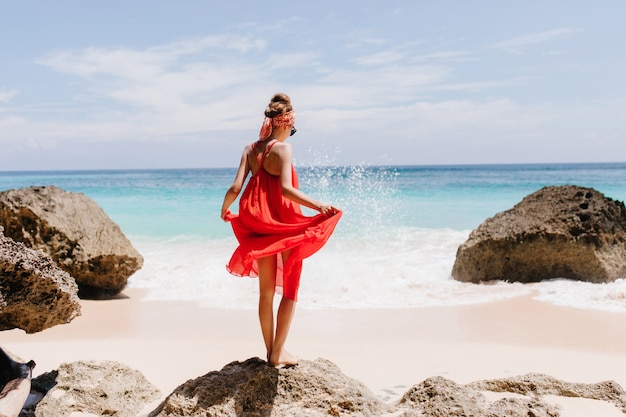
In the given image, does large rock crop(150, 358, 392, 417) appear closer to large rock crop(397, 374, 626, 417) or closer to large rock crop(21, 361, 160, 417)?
large rock crop(397, 374, 626, 417)

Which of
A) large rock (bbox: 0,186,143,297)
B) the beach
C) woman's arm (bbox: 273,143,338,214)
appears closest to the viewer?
woman's arm (bbox: 273,143,338,214)

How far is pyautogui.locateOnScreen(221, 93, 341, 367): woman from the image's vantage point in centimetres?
374

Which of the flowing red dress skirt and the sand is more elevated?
the flowing red dress skirt

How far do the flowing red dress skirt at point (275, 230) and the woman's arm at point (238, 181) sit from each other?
0.07m

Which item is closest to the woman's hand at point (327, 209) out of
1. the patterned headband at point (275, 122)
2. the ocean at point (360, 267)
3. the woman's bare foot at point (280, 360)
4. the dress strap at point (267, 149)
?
the dress strap at point (267, 149)

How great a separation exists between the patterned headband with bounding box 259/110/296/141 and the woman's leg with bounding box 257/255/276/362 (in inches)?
33.3

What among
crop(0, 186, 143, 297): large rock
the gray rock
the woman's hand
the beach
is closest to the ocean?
the beach

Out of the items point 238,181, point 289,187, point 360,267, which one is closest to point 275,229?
point 289,187

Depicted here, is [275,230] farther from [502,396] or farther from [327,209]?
[502,396]

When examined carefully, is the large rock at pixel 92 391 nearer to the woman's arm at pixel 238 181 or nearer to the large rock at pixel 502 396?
the woman's arm at pixel 238 181

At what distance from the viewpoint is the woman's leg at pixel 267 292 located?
3.90 m

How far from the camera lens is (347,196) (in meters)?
28.2

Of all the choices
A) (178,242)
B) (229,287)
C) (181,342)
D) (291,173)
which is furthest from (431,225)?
(291,173)

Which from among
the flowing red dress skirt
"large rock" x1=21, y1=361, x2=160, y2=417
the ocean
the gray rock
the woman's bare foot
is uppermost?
the flowing red dress skirt
